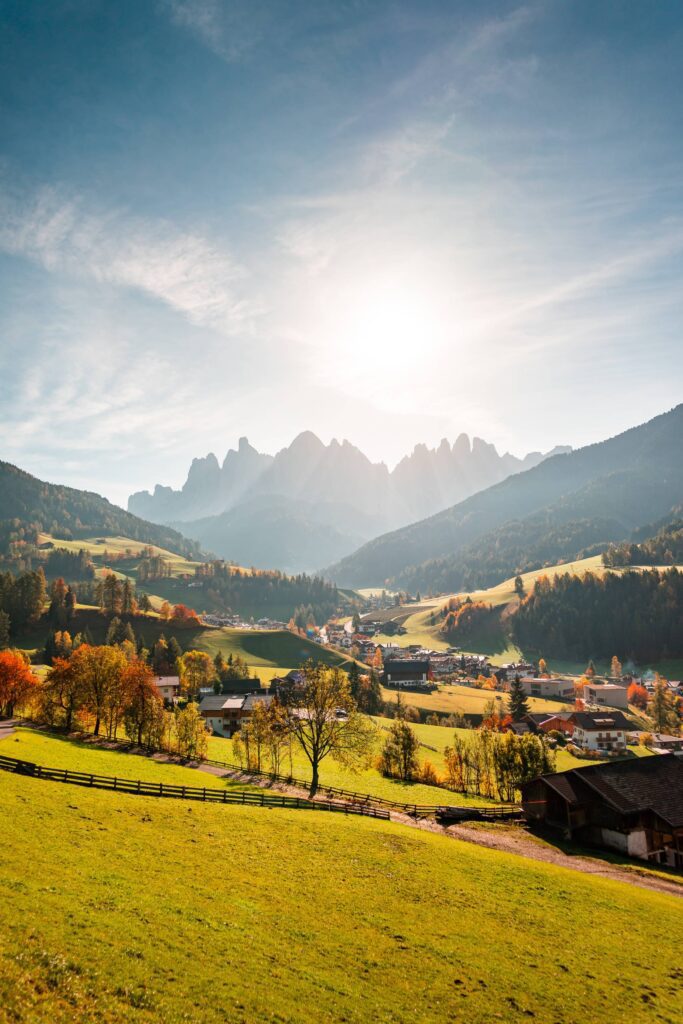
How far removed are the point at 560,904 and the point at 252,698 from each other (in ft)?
299

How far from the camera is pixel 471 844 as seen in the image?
150ft

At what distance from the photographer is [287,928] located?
2320cm

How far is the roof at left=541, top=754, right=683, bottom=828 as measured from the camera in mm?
51312

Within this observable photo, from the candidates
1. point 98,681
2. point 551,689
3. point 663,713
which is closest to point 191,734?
point 98,681

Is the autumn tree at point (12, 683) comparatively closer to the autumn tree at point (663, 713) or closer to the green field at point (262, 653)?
the green field at point (262, 653)

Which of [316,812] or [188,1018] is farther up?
[188,1018]

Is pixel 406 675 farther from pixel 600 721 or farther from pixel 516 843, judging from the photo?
pixel 516 843

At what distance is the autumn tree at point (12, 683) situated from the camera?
72562mm

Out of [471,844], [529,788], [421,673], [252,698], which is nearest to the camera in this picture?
[471,844]

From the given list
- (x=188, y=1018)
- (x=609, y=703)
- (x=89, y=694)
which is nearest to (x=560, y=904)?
(x=188, y=1018)

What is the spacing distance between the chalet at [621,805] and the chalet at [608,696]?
123639mm

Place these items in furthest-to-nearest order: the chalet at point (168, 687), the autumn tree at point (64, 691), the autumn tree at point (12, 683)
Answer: the chalet at point (168, 687)
the autumn tree at point (12, 683)
the autumn tree at point (64, 691)

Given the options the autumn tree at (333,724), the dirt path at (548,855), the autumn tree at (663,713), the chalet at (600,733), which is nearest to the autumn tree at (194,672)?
the autumn tree at (333,724)

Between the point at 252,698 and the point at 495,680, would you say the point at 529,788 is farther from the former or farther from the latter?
the point at 495,680
